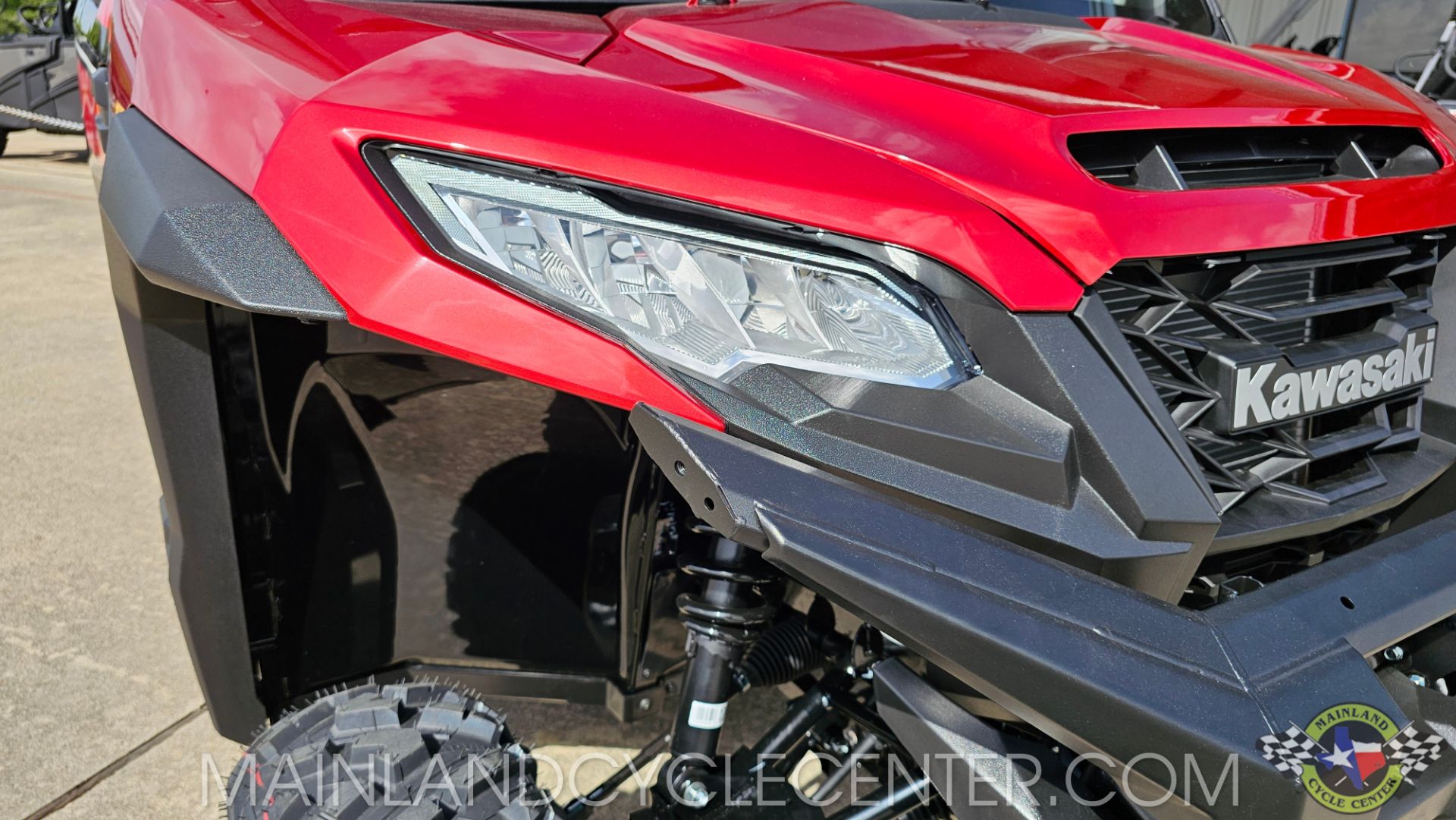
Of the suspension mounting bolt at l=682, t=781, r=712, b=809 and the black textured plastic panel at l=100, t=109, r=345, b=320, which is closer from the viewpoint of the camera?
the black textured plastic panel at l=100, t=109, r=345, b=320

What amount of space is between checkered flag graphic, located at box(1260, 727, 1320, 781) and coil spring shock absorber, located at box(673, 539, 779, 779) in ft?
2.41

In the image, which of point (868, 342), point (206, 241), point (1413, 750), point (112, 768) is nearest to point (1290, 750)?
point (1413, 750)

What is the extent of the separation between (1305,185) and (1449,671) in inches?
28.9

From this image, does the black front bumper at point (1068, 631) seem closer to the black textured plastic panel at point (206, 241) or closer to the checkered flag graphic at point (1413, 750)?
the checkered flag graphic at point (1413, 750)

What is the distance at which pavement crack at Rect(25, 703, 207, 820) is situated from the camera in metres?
2.34

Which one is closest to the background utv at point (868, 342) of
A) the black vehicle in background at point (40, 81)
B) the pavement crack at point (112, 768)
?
the pavement crack at point (112, 768)

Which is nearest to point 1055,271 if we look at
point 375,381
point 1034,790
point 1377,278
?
point 1034,790

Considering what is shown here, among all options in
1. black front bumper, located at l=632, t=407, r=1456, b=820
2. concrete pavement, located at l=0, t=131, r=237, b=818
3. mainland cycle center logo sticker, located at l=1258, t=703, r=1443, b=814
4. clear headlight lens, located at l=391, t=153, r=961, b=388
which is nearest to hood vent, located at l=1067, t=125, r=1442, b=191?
clear headlight lens, located at l=391, t=153, r=961, b=388

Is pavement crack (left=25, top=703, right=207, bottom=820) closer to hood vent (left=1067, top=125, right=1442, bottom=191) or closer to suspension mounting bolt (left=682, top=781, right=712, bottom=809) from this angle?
suspension mounting bolt (left=682, top=781, right=712, bottom=809)

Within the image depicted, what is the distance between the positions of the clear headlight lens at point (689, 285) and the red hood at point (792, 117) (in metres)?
0.05

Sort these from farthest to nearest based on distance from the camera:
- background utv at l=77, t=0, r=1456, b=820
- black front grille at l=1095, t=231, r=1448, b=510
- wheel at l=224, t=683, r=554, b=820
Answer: wheel at l=224, t=683, r=554, b=820 → black front grille at l=1095, t=231, r=1448, b=510 → background utv at l=77, t=0, r=1456, b=820

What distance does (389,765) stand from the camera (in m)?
1.59

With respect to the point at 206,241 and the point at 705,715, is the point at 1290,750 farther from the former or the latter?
the point at 206,241

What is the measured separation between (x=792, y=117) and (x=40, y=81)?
40.8 ft
